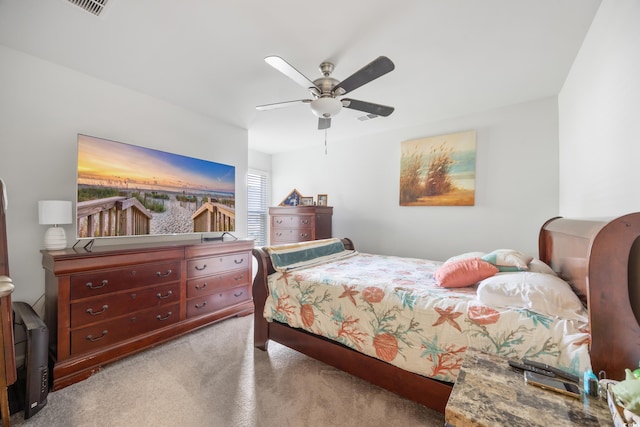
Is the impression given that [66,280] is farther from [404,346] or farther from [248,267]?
[404,346]

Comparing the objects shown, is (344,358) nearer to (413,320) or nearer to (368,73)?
(413,320)

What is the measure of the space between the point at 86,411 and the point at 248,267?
1.80 m

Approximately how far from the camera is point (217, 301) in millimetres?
2873

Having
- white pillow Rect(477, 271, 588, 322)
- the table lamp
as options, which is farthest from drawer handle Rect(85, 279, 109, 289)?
white pillow Rect(477, 271, 588, 322)

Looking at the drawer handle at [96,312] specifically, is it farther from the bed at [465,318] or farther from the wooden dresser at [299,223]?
the wooden dresser at [299,223]

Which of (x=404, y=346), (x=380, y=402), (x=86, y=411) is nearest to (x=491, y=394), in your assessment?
(x=404, y=346)

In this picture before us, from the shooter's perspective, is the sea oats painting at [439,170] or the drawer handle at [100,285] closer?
the drawer handle at [100,285]

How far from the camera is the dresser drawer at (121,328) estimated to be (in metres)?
1.93

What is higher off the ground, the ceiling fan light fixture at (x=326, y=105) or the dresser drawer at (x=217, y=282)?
the ceiling fan light fixture at (x=326, y=105)

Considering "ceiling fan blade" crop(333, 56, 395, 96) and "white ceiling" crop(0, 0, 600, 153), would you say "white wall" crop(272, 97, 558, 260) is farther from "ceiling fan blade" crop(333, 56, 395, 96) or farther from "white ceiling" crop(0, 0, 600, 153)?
"ceiling fan blade" crop(333, 56, 395, 96)

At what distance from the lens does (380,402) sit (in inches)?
65.9

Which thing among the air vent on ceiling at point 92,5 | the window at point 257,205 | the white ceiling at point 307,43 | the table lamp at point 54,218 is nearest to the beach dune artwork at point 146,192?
the table lamp at point 54,218

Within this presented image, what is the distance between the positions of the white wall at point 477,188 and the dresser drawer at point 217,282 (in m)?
1.89

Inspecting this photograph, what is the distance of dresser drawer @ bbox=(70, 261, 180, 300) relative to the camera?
1.94m
